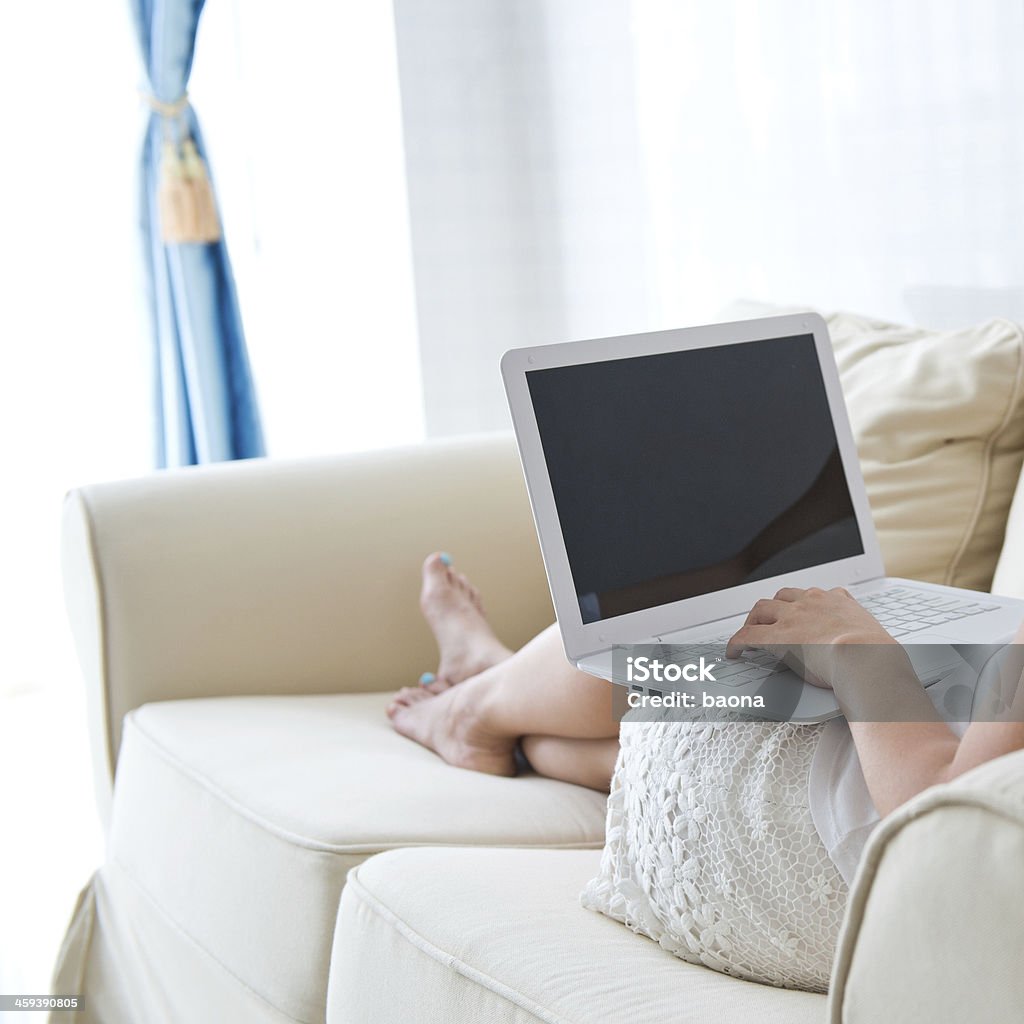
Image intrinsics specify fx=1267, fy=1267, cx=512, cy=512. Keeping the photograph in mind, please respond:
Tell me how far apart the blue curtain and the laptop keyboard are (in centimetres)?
174

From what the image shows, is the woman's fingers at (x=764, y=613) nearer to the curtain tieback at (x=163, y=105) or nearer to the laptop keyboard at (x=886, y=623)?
the laptop keyboard at (x=886, y=623)

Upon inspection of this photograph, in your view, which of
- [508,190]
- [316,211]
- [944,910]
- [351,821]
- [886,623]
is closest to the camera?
[944,910]

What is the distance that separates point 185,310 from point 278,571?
116 centimetres

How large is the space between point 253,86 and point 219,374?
0.77 meters

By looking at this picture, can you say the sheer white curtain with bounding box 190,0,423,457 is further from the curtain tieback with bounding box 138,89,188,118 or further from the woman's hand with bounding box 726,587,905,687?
the woman's hand with bounding box 726,587,905,687

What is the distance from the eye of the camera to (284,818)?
1148 millimetres

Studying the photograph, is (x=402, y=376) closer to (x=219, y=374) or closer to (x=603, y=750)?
(x=219, y=374)

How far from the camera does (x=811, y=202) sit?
2.00m

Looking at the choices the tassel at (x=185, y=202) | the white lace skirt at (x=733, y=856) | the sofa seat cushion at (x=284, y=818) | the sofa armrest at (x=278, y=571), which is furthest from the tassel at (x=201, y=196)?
the white lace skirt at (x=733, y=856)

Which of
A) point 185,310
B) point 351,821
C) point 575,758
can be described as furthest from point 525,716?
point 185,310

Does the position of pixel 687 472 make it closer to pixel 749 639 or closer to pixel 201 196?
pixel 749 639

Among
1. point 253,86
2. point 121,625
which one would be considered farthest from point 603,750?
point 253,86

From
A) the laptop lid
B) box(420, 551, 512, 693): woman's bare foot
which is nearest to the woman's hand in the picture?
the laptop lid

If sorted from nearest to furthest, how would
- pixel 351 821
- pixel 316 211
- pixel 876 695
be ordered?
pixel 876 695 → pixel 351 821 → pixel 316 211
